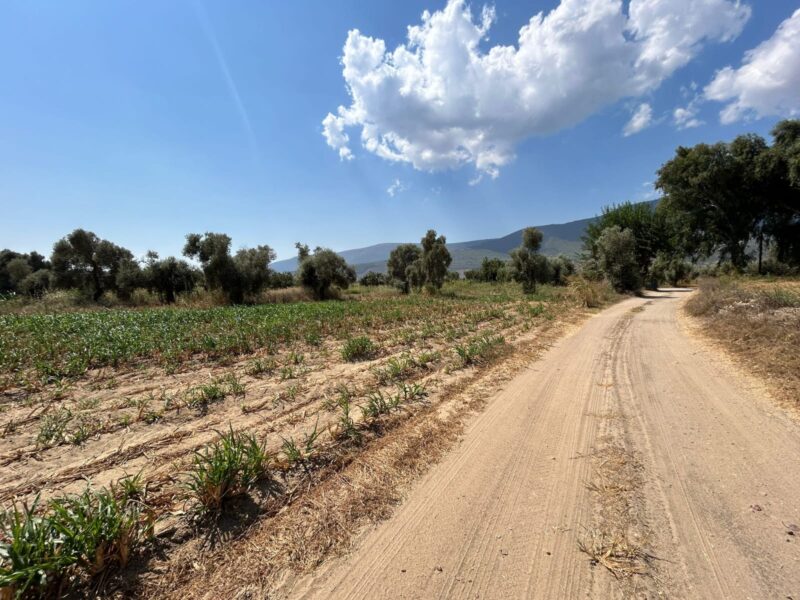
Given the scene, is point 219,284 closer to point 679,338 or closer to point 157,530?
point 157,530

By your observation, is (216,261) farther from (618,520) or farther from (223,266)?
(618,520)

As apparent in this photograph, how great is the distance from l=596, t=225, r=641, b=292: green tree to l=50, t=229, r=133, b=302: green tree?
4654 centimetres

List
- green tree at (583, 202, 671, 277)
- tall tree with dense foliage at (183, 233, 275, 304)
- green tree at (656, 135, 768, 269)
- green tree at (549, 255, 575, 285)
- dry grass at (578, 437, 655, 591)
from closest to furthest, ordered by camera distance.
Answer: dry grass at (578, 437, 655, 591), tall tree with dense foliage at (183, 233, 275, 304), green tree at (656, 135, 768, 269), green tree at (583, 202, 671, 277), green tree at (549, 255, 575, 285)

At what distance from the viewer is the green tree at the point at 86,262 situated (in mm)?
29078

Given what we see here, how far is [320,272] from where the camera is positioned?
3306 centimetres

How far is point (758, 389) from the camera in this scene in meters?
5.43

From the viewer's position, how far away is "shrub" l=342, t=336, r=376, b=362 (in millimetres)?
8328

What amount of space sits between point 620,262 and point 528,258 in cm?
891

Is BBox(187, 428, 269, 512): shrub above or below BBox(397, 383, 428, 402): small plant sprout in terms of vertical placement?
above

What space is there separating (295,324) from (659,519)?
1160cm

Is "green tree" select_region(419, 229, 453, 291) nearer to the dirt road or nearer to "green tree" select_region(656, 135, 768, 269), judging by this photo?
"green tree" select_region(656, 135, 768, 269)

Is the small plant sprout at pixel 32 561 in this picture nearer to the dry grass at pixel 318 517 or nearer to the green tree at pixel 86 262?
the dry grass at pixel 318 517

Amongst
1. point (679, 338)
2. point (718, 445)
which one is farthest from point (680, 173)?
point (718, 445)

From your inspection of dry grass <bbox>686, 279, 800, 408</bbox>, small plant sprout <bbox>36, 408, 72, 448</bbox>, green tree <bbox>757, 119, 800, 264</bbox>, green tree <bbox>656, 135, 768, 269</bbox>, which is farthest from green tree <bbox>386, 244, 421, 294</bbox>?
small plant sprout <bbox>36, 408, 72, 448</bbox>
